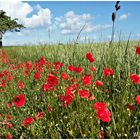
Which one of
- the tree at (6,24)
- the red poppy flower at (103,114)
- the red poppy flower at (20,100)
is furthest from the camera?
the tree at (6,24)

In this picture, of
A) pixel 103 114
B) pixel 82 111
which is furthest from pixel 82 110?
pixel 103 114

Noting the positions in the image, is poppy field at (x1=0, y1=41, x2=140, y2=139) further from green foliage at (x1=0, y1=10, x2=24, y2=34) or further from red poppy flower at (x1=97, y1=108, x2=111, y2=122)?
green foliage at (x1=0, y1=10, x2=24, y2=34)

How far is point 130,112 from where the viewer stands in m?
3.81

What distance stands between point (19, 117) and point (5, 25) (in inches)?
1819

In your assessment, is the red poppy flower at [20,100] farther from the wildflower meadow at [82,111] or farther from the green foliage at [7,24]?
the green foliage at [7,24]

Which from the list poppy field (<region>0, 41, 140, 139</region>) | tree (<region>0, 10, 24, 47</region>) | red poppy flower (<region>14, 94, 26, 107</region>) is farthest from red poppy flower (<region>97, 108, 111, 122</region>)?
tree (<region>0, 10, 24, 47</region>)

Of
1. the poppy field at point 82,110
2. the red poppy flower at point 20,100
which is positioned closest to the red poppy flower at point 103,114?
the poppy field at point 82,110

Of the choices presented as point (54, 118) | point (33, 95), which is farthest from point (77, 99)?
point (33, 95)

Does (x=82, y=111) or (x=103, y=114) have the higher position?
(x=103, y=114)

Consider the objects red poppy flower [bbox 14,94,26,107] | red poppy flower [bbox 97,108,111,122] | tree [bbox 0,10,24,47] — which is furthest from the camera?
tree [bbox 0,10,24,47]

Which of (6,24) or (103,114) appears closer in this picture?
(103,114)

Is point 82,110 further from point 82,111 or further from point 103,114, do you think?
point 103,114

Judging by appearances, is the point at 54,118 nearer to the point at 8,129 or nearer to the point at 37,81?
the point at 8,129

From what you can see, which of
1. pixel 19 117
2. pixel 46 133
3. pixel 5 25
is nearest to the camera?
pixel 46 133
